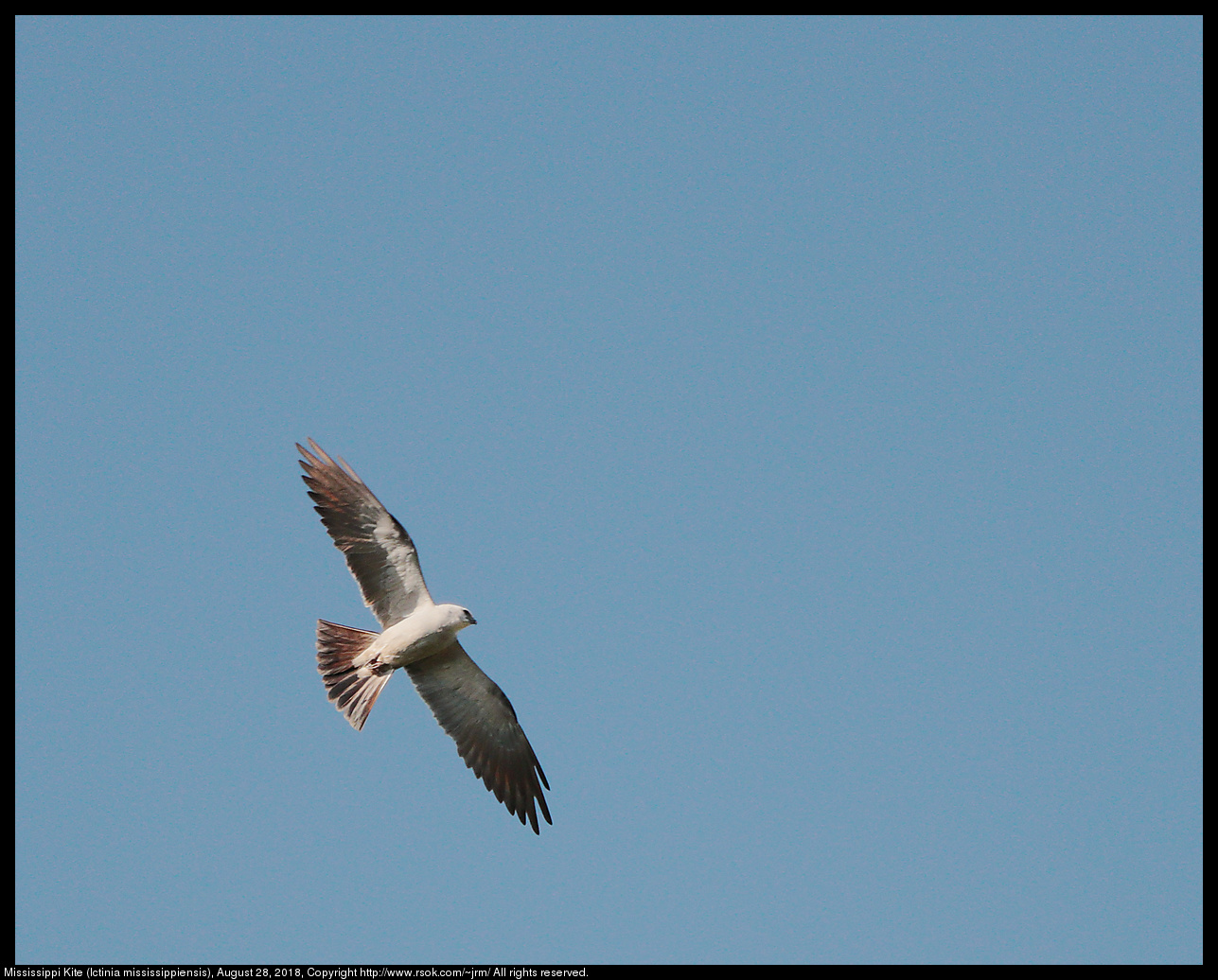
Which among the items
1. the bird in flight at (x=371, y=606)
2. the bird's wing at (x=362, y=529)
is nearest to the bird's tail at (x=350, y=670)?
the bird in flight at (x=371, y=606)

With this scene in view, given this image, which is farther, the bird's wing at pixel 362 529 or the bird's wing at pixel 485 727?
the bird's wing at pixel 485 727

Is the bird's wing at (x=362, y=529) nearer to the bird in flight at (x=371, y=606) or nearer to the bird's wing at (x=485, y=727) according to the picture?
the bird in flight at (x=371, y=606)

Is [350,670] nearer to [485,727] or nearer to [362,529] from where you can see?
[362,529]

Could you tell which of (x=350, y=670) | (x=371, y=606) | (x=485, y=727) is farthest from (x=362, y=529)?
(x=485, y=727)

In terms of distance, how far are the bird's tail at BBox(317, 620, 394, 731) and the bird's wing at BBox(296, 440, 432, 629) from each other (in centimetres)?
44

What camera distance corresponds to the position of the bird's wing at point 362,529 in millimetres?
11875

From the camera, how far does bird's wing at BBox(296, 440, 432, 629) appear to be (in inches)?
468

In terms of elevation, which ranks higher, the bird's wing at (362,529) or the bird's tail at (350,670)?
the bird's wing at (362,529)

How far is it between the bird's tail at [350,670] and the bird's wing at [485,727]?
0.59m

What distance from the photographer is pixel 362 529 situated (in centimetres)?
1194

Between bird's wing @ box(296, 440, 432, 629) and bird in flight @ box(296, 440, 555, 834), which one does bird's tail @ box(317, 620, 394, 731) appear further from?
bird's wing @ box(296, 440, 432, 629)

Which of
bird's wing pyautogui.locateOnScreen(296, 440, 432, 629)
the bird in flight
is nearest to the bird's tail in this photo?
the bird in flight
